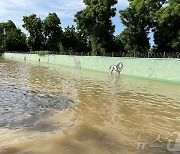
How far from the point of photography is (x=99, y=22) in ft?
119

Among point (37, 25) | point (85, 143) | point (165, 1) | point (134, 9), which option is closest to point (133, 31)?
point (134, 9)

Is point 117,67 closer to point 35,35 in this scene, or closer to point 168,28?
point 168,28

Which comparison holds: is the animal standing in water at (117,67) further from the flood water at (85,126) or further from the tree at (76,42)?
the tree at (76,42)

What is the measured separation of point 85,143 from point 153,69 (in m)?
15.3

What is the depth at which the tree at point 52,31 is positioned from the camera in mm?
53250

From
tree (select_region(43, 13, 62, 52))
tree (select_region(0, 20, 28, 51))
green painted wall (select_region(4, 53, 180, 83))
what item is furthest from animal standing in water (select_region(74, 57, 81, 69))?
tree (select_region(0, 20, 28, 51))

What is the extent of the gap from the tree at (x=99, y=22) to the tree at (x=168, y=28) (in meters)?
9.26

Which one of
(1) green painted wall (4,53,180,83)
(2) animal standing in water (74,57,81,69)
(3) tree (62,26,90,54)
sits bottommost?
→ (2) animal standing in water (74,57,81,69)

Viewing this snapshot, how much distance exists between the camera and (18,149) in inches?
180

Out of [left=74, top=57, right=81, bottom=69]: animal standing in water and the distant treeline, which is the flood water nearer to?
the distant treeline

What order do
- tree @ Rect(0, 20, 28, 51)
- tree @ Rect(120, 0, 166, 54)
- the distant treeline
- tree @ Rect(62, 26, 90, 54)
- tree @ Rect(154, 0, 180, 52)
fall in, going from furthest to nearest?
tree @ Rect(0, 20, 28, 51)
tree @ Rect(62, 26, 90, 54)
tree @ Rect(120, 0, 166, 54)
the distant treeline
tree @ Rect(154, 0, 180, 52)

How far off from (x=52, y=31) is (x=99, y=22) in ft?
65.2

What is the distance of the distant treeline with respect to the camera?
27312 mm

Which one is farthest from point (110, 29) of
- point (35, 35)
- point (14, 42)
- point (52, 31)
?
point (14, 42)
